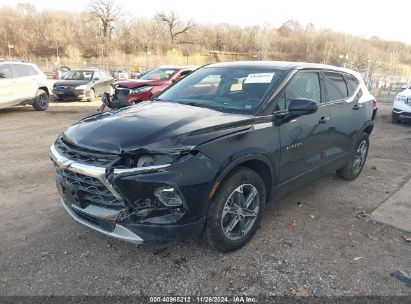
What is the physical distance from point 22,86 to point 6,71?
2.23 ft

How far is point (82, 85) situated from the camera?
15.5m

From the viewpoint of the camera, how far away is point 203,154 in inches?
113

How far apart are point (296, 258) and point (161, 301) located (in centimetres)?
135

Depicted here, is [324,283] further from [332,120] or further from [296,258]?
[332,120]

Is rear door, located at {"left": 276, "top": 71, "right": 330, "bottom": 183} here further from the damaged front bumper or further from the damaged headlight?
the damaged headlight

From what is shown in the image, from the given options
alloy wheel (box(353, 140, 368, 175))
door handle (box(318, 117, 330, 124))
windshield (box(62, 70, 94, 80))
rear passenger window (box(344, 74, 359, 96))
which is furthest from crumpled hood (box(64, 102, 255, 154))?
windshield (box(62, 70, 94, 80))

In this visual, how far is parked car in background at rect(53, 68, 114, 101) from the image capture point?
603 inches

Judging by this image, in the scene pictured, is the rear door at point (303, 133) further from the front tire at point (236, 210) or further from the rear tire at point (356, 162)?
the rear tire at point (356, 162)

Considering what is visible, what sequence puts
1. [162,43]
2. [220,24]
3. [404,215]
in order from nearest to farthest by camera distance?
1. [404,215]
2. [162,43]
3. [220,24]

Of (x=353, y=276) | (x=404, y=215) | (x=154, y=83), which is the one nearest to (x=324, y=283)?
(x=353, y=276)

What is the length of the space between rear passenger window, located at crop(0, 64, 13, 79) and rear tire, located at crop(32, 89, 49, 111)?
1.29m

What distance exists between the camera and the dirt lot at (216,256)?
9.64 feet

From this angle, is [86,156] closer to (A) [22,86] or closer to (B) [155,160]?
(B) [155,160]

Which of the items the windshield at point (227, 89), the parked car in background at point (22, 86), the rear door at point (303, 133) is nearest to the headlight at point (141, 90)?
the parked car in background at point (22, 86)
